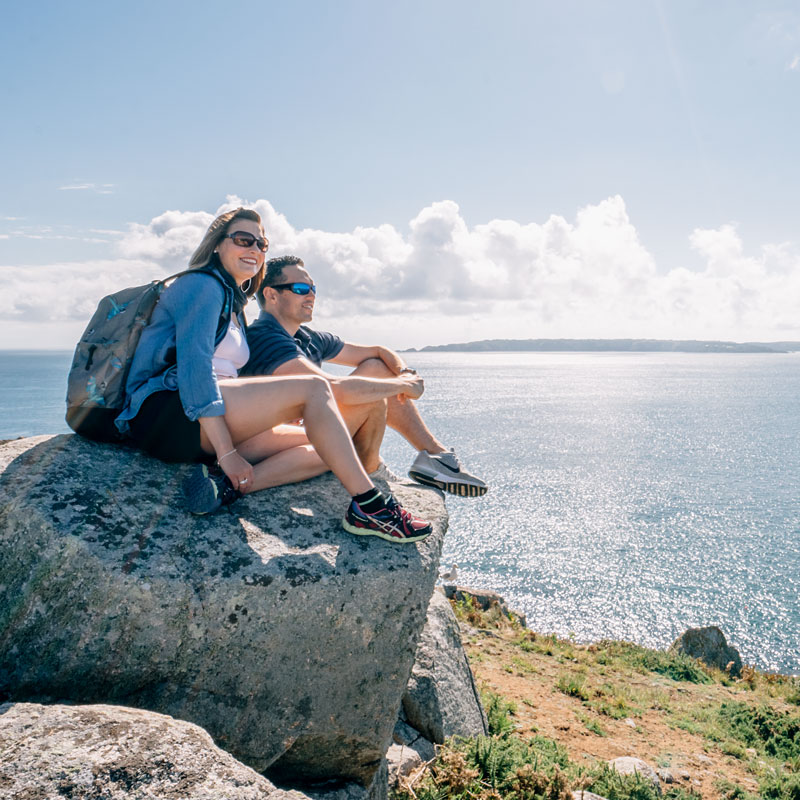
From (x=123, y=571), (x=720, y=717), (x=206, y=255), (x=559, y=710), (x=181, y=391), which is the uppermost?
(x=206, y=255)

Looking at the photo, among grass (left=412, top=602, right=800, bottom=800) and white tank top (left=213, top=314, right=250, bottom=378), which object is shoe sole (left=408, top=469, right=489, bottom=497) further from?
grass (left=412, top=602, right=800, bottom=800)

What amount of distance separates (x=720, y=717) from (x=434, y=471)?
32.7ft

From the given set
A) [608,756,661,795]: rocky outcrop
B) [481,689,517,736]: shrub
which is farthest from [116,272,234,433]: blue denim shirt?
[608,756,661,795]: rocky outcrop

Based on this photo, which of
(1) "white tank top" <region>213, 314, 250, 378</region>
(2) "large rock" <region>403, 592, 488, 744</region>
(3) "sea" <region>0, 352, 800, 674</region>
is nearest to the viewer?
(1) "white tank top" <region>213, 314, 250, 378</region>

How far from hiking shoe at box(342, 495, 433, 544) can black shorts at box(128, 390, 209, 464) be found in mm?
1293

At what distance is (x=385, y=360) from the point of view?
693cm

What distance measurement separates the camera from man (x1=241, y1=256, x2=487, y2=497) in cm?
551

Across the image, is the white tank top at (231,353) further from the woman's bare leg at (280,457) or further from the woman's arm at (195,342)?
the woman's bare leg at (280,457)

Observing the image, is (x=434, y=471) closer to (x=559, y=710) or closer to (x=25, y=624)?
(x=25, y=624)

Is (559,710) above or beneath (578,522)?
above

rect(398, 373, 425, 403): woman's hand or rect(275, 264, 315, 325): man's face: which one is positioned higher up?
rect(275, 264, 315, 325): man's face

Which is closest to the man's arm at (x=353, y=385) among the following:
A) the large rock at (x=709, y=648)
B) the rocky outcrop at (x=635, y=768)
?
the rocky outcrop at (x=635, y=768)

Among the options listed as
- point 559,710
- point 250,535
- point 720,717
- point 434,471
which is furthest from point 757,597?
point 250,535

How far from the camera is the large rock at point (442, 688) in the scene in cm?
665
